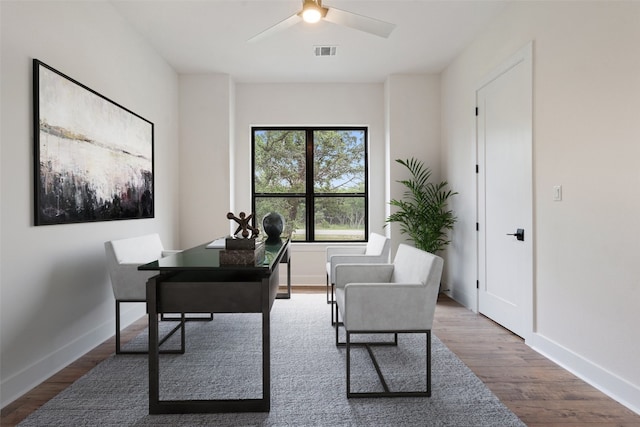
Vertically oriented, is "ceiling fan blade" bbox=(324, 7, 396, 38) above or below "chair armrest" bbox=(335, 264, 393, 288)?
above

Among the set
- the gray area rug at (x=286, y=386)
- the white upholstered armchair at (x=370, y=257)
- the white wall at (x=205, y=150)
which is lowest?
the gray area rug at (x=286, y=386)

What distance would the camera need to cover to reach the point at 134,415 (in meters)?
1.83

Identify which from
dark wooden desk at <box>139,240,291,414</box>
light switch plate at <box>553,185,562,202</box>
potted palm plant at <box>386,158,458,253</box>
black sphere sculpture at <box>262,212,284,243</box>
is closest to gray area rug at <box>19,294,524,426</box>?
dark wooden desk at <box>139,240,291,414</box>

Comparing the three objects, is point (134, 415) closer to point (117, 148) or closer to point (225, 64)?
point (117, 148)

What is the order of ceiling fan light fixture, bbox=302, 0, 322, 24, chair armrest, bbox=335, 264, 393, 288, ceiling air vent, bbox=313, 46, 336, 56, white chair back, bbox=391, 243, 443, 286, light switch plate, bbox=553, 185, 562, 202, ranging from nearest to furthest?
white chair back, bbox=391, 243, 443, 286, ceiling fan light fixture, bbox=302, 0, 322, 24, light switch plate, bbox=553, 185, 562, 202, chair armrest, bbox=335, 264, 393, 288, ceiling air vent, bbox=313, 46, 336, 56

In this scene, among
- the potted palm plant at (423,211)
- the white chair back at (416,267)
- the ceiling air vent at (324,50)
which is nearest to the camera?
the white chair back at (416,267)

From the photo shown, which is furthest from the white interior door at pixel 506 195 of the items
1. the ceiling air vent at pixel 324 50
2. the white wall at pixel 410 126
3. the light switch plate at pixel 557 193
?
the ceiling air vent at pixel 324 50

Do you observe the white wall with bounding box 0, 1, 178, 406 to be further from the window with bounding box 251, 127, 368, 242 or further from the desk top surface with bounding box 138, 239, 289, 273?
the window with bounding box 251, 127, 368, 242

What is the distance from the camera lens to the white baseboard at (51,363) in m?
1.97

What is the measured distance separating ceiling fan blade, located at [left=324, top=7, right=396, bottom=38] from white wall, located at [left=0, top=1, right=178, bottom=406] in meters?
1.88

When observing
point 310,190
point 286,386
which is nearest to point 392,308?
point 286,386

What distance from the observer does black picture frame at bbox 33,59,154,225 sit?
222 cm

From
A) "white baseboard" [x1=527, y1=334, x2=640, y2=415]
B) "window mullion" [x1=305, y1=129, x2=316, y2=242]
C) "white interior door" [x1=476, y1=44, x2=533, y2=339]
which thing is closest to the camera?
"white baseboard" [x1=527, y1=334, x2=640, y2=415]

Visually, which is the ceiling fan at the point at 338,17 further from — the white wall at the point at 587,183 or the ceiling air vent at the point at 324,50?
the ceiling air vent at the point at 324,50
